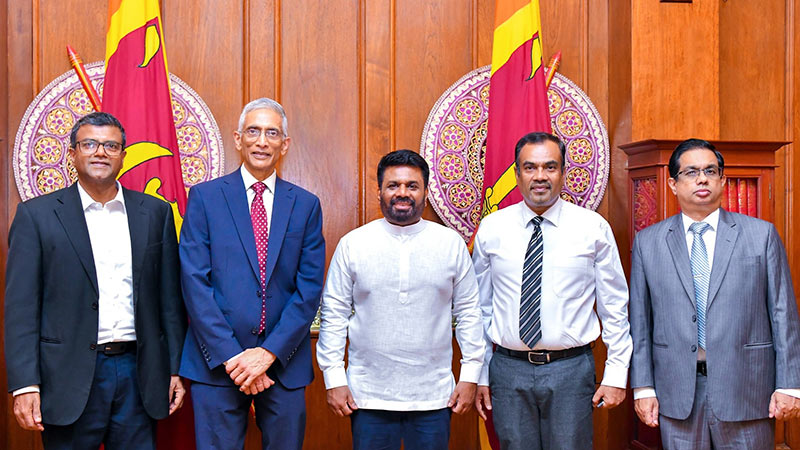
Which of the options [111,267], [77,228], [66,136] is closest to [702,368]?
[111,267]

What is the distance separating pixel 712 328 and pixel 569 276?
467mm

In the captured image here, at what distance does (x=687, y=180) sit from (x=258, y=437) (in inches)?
90.6

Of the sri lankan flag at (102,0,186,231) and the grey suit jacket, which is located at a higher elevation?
the sri lankan flag at (102,0,186,231)

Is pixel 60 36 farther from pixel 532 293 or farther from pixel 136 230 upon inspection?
pixel 532 293

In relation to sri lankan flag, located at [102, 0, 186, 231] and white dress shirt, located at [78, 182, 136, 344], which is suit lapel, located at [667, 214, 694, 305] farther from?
sri lankan flag, located at [102, 0, 186, 231]

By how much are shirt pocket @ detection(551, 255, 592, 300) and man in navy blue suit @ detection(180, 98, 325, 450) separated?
792 mm

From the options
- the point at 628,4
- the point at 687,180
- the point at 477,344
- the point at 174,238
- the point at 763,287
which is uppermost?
the point at 628,4

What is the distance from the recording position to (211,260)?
2160 millimetres

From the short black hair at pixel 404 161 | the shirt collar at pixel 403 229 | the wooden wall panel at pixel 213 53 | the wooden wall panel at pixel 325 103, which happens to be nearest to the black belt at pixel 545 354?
the shirt collar at pixel 403 229

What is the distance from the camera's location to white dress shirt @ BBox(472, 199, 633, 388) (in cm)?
221

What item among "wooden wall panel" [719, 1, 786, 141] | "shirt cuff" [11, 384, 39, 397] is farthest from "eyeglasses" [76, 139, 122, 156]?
"wooden wall panel" [719, 1, 786, 141]

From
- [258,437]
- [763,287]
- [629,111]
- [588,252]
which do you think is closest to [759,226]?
[763,287]

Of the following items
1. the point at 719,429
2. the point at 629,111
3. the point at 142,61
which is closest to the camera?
the point at 719,429

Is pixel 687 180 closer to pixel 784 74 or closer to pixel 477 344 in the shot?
pixel 477 344
